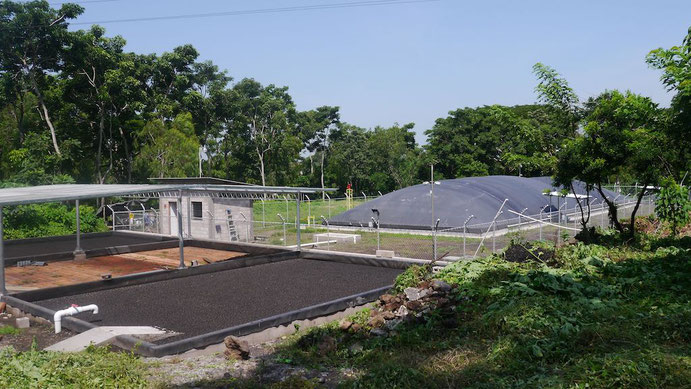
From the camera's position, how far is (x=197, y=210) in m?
25.5

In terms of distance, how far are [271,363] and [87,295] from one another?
6869 millimetres

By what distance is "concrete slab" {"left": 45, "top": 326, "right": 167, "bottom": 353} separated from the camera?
26.5 feet

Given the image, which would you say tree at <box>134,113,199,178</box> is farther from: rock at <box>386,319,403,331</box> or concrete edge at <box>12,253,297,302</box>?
rock at <box>386,319,403,331</box>

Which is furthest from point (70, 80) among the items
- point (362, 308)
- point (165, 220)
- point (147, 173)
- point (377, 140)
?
point (362, 308)

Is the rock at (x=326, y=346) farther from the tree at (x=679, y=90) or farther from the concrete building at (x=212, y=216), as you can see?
the concrete building at (x=212, y=216)

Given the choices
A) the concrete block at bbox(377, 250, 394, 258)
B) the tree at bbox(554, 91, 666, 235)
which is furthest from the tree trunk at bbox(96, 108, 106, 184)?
the tree at bbox(554, 91, 666, 235)

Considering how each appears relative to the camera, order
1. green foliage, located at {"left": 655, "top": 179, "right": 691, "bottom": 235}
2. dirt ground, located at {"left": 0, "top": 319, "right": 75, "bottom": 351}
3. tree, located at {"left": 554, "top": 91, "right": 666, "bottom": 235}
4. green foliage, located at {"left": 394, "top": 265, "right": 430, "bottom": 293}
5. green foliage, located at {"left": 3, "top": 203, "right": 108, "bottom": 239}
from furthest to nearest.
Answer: green foliage, located at {"left": 3, "top": 203, "right": 108, "bottom": 239}, tree, located at {"left": 554, "top": 91, "right": 666, "bottom": 235}, green foliage, located at {"left": 655, "top": 179, "right": 691, "bottom": 235}, green foliage, located at {"left": 394, "top": 265, "right": 430, "bottom": 293}, dirt ground, located at {"left": 0, "top": 319, "right": 75, "bottom": 351}

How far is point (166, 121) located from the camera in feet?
159

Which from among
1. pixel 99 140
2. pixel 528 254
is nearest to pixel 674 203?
pixel 528 254

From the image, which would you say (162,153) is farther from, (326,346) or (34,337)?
(326,346)

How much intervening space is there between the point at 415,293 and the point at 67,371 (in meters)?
6.00

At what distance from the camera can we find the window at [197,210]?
998 inches

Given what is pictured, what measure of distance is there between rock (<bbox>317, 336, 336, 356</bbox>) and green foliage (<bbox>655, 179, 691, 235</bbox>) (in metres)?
10.2

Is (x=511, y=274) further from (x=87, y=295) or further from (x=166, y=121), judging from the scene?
(x=166, y=121)
